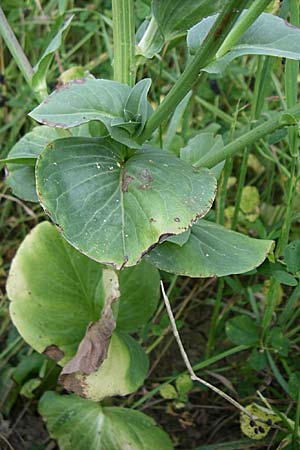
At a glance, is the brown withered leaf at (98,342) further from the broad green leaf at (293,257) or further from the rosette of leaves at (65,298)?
the broad green leaf at (293,257)

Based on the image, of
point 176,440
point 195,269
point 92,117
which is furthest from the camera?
point 176,440

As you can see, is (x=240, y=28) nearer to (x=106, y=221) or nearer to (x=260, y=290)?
(x=106, y=221)

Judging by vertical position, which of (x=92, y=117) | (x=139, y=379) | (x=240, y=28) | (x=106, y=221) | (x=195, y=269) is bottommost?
(x=139, y=379)

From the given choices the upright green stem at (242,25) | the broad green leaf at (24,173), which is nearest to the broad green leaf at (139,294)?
the broad green leaf at (24,173)

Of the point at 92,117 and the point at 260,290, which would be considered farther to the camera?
the point at 260,290

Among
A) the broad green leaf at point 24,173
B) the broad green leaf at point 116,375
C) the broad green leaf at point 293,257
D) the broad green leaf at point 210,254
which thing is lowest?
the broad green leaf at point 116,375

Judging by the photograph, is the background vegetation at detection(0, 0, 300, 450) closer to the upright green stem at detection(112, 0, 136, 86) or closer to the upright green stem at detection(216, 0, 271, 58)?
the upright green stem at detection(112, 0, 136, 86)

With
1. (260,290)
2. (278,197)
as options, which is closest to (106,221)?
(260,290)
